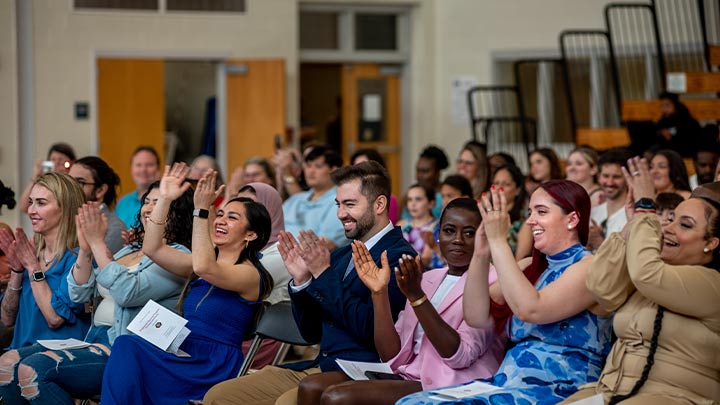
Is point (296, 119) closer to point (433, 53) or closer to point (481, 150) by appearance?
point (433, 53)

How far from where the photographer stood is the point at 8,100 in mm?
10000

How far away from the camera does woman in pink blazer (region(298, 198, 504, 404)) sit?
341 centimetres

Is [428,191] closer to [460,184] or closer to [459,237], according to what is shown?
[460,184]

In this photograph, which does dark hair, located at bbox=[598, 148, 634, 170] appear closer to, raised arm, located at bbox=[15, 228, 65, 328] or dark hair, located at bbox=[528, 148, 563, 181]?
dark hair, located at bbox=[528, 148, 563, 181]

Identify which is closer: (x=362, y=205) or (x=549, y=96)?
(x=362, y=205)

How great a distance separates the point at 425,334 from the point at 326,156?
3.10 meters

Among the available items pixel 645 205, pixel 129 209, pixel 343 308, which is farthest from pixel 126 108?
pixel 645 205

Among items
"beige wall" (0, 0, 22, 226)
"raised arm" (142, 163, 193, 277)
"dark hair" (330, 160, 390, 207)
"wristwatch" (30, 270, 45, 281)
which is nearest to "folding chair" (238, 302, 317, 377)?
"raised arm" (142, 163, 193, 277)

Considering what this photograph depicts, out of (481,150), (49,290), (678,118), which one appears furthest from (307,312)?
(678,118)

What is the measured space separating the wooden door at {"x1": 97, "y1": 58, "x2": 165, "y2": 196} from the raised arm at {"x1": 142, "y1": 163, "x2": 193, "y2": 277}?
6.18m

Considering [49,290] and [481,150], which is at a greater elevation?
[481,150]

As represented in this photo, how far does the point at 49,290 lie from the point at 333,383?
67.5 inches

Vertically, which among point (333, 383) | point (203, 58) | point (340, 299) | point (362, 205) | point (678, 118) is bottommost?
point (333, 383)

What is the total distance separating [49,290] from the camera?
15.3ft
